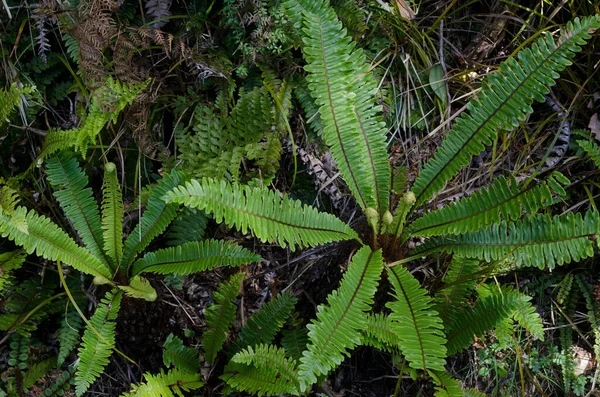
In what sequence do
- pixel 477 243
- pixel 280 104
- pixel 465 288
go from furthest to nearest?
pixel 280 104, pixel 465 288, pixel 477 243

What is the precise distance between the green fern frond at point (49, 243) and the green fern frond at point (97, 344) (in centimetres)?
17

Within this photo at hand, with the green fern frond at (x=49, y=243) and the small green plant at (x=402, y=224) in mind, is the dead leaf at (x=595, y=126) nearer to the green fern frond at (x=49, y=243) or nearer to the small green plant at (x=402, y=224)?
the small green plant at (x=402, y=224)

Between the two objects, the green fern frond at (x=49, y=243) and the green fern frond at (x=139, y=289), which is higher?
the green fern frond at (x=49, y=243)

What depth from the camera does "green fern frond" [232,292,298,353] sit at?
2.46 meters

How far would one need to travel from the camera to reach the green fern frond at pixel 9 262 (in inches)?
96.7

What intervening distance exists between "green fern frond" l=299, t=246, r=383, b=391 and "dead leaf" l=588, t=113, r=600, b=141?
1585 mm

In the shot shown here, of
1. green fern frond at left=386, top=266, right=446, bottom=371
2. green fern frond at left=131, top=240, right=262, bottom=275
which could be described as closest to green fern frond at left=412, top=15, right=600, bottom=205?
green fern frond at left=386, top=266, right=446, bottom=371

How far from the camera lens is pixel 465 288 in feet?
8.10

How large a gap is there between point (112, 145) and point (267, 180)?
88cm

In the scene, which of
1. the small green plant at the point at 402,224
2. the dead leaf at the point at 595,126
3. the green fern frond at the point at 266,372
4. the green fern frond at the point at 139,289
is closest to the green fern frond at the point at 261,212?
the small green plant at the point at 402,224

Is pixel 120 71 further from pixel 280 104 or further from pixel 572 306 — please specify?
pixel 572 306

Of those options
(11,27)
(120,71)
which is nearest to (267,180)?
(120,71)

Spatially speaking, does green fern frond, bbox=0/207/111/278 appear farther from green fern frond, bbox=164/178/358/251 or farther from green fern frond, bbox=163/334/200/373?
green fern frond, bbox=164/178/358/251

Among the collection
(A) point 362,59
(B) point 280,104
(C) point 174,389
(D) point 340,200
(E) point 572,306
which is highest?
(A) point 362,59
